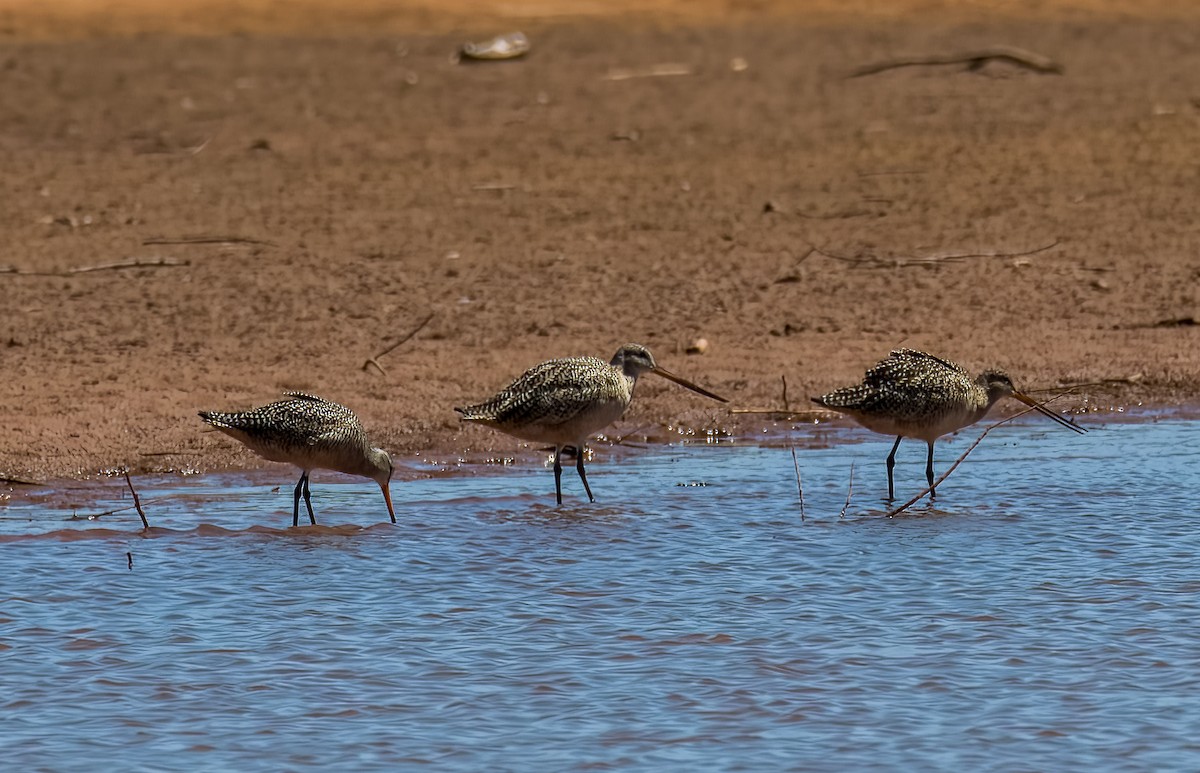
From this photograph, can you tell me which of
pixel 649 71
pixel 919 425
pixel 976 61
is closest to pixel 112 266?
pixel 919 425

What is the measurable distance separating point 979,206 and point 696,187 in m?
2.32

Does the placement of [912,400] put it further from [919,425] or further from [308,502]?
[308,502]

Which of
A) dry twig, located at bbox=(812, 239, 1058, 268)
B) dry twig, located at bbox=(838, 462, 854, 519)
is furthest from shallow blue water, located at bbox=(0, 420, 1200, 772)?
dry twig, located at bbox=(812, 239, 1058, 268)

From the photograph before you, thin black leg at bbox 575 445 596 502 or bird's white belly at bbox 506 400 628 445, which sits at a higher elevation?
bird's white belly at bbox 506 400 628 445

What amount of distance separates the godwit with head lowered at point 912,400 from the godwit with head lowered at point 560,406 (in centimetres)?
98

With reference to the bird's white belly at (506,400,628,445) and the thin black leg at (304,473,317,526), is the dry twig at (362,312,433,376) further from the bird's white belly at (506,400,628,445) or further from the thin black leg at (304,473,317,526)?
the thin black leg at (304,473,317,526)

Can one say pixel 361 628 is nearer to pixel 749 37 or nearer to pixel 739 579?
pixel 739 579

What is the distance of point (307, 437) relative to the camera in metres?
8.22

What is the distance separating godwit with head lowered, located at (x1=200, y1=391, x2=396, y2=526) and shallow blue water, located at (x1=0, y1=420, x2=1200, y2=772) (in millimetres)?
246

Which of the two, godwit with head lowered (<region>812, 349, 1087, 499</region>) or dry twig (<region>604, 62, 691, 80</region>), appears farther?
dry twig (<region>604, 62, 691, 80</region>)

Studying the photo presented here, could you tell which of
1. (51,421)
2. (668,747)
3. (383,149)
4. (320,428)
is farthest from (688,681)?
(383,149)

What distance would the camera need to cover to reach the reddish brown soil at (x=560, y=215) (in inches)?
428

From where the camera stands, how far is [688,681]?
6020mm

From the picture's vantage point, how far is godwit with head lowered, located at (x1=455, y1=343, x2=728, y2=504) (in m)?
8.70
